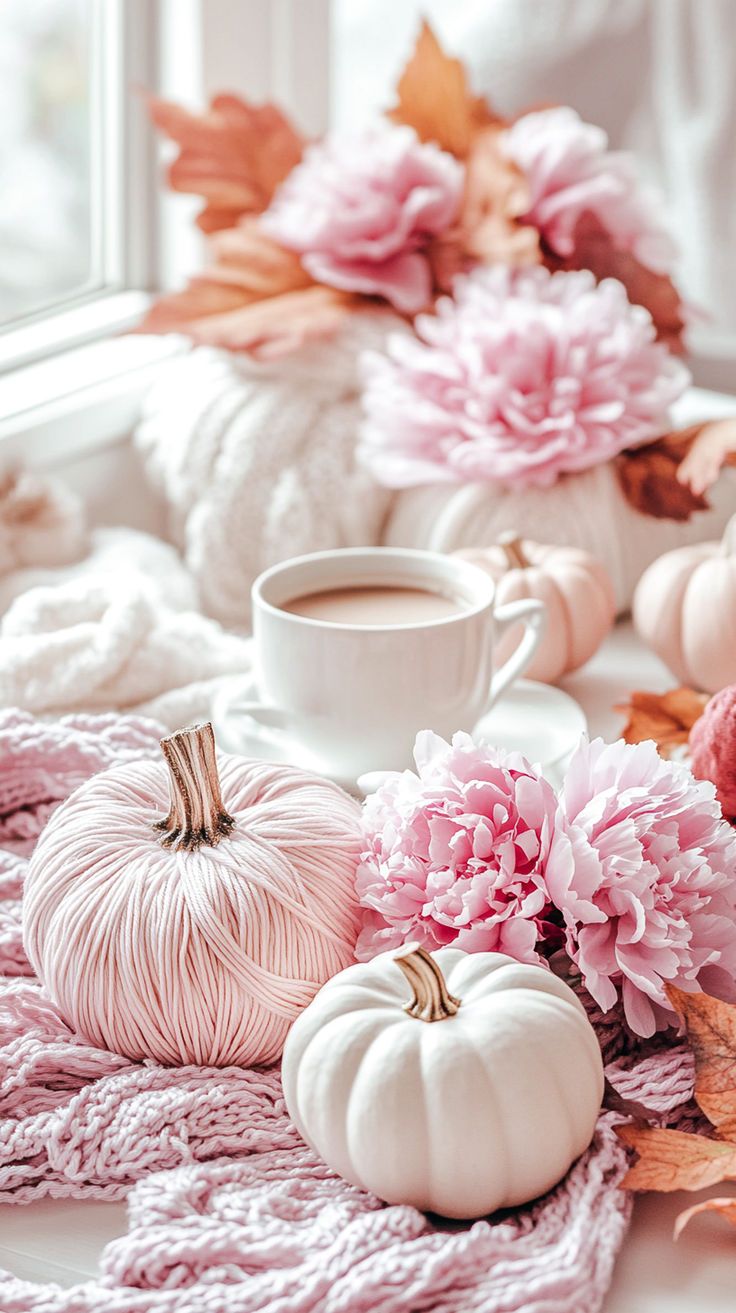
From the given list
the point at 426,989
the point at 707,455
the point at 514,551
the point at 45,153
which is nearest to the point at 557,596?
the point at 514,551

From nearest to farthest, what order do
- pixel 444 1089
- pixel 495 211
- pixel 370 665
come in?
pixel 444 1089
pixel 370 665
pixel 495 211

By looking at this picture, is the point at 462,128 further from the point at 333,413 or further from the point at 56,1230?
the point at 56,1230

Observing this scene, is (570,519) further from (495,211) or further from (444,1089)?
(444,1089)

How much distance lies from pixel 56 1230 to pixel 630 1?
39.9 inches

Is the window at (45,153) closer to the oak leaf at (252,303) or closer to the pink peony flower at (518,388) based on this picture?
the oak leaf at (252,303)

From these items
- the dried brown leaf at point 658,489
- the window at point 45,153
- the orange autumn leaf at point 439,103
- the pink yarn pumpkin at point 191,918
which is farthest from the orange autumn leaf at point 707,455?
the window at point 45,153

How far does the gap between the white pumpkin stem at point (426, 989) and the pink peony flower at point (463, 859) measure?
52 mm

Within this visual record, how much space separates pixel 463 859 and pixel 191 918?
91 millimetres

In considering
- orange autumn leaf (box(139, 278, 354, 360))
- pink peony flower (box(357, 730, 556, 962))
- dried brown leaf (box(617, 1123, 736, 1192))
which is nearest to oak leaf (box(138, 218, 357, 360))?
orange autumn leaf (box(139, 278, 354, 360))

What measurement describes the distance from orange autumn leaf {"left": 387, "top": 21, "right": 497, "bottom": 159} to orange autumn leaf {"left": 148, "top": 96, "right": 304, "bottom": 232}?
0.08 metres

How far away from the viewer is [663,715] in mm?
685

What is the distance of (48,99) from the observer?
1037 mm

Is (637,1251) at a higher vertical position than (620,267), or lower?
lower

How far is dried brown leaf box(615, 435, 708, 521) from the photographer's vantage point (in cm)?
82
